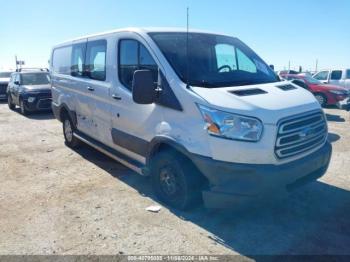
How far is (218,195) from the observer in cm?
337

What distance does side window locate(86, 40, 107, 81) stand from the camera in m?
5.07

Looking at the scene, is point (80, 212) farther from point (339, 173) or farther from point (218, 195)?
point (339, 173)

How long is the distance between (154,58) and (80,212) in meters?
2.12

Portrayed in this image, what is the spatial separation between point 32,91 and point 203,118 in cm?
1064

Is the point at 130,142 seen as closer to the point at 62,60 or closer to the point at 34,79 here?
the point at 62,60

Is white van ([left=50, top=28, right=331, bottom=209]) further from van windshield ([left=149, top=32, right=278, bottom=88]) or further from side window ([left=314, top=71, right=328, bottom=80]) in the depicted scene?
side window ([left=314, top=71, right=328, bottom=80])

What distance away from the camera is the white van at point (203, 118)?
3.27 m

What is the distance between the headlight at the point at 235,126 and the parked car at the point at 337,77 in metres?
14.7

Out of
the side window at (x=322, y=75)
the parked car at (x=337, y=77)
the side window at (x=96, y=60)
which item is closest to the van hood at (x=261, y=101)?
the side window at (x=96, y=60)

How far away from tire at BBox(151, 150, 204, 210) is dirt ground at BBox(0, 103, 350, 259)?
0.17 m

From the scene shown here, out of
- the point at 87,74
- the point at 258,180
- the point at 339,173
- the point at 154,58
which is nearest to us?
the point at 258,180

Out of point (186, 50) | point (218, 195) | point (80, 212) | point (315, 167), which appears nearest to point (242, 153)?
point (218, 195)

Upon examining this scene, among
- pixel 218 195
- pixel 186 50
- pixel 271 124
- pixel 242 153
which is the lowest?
pixel 218 195

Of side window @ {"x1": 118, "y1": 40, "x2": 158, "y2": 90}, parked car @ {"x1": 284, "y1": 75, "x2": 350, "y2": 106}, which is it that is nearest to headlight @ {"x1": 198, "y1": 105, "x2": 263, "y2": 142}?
side window @ {"x1": 118, "y1": 40, "x2": 158, "y2": 90}
